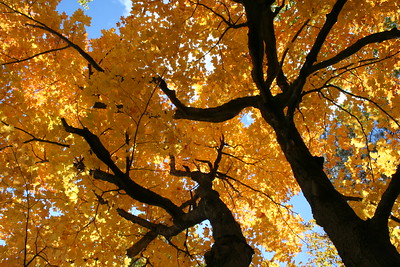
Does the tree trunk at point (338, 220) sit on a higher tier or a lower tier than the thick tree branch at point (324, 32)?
lower

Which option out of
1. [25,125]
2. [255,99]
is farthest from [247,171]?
[25,125]

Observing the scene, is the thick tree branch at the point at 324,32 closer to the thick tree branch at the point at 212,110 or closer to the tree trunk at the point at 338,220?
the tree trunk at the point at 338,220

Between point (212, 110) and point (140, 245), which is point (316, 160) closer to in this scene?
point (212, 110)

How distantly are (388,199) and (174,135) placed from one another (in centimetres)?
193

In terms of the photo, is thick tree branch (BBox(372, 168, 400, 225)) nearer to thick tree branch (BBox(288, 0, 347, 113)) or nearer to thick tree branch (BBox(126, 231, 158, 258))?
thick tree branch (BBox(288, 0, 347, 113))

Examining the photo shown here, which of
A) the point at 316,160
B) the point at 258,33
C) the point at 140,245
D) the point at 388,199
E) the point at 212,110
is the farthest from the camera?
the point at 140,245

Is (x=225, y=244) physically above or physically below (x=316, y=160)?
below

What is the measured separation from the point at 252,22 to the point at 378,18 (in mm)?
3687

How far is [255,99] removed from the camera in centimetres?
369

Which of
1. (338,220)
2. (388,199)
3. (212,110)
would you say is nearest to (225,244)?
(338,220)

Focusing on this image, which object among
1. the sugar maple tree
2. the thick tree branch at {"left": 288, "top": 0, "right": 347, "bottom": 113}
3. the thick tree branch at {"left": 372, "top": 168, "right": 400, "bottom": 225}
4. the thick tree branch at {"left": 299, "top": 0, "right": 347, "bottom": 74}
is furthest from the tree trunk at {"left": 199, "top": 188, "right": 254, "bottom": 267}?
the thick tree branch at {"left": 299, "top": 0, "right": 347, "bottom": 74}

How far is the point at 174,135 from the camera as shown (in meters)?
2.83

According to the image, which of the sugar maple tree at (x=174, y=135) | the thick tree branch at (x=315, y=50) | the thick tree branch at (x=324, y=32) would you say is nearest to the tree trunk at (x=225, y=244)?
the sugar maple tree at (x=174, y=135)

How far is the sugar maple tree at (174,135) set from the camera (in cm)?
249
